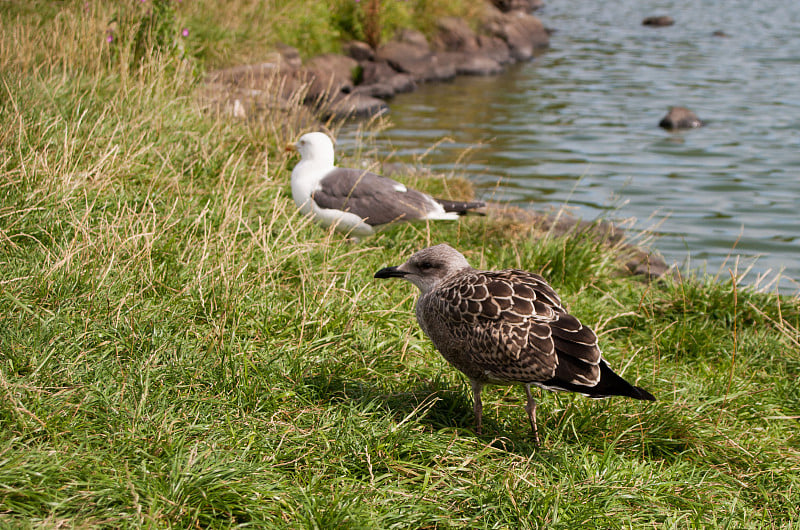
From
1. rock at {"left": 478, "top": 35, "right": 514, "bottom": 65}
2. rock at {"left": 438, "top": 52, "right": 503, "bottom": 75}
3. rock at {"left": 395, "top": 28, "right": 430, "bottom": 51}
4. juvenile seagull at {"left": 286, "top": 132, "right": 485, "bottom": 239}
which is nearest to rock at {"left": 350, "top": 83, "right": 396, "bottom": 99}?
rock at {"left": 395, "top": 28, "right": 430, "bottom": 51}

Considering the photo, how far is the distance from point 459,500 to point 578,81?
1805 centimetres

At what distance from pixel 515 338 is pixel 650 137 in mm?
11857

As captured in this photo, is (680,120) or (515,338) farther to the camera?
(680,120)

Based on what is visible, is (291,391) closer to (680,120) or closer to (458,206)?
(458,206)

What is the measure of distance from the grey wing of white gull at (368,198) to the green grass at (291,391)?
487 mm

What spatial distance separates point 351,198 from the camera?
6707 mm

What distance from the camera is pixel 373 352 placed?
4438mm

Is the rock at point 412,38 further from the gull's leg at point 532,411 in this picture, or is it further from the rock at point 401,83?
the gull's leg at point 532,411

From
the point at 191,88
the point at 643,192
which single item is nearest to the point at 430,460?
the point at 191,88

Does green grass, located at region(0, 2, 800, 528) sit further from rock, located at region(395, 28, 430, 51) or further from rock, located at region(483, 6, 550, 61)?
rock, located at region(483, 6, 550, 61)

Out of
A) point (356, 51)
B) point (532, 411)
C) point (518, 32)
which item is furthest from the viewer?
point (518, 32)

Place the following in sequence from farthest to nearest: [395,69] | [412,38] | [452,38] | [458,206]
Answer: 1. [452,38]
2. [412,38]
3. [395,69]
4. [458,206]

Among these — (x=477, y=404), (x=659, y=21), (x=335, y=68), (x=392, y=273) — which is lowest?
(x=335, y=68)

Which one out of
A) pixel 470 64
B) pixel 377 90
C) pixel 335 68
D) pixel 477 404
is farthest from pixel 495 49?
pixel 477 404
